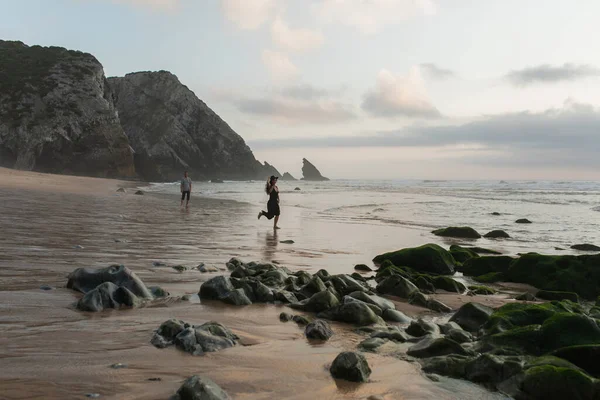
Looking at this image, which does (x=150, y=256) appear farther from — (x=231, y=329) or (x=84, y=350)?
(x=84, y=350)

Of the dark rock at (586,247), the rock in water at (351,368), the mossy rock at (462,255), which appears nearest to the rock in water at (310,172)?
the dark rock at (586,247)

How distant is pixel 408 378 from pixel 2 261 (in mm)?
5534

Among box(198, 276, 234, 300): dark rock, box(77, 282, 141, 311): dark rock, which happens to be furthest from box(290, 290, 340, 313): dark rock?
box(77, 282, 141, 311): dark rock

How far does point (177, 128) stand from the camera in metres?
102

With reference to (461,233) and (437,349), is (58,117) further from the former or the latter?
(437,349)

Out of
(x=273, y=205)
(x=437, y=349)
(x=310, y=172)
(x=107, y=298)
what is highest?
(x=310, y=172)

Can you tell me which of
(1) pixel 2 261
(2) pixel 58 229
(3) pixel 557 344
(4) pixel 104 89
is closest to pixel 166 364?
(3) pixel 557 344

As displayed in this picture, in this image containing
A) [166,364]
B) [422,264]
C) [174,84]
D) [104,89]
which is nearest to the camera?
[166,364]

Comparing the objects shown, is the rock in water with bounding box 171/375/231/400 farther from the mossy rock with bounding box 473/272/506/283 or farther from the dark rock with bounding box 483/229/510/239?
the dark rock with bounding box 483/229/510/239

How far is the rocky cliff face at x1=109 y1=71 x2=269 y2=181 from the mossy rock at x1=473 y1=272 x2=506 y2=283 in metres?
89.8

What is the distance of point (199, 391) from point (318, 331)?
1.82 m

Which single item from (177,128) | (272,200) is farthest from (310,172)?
A: (272,200)

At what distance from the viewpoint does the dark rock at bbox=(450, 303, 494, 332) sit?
513 cm

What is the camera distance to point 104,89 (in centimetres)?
7244
